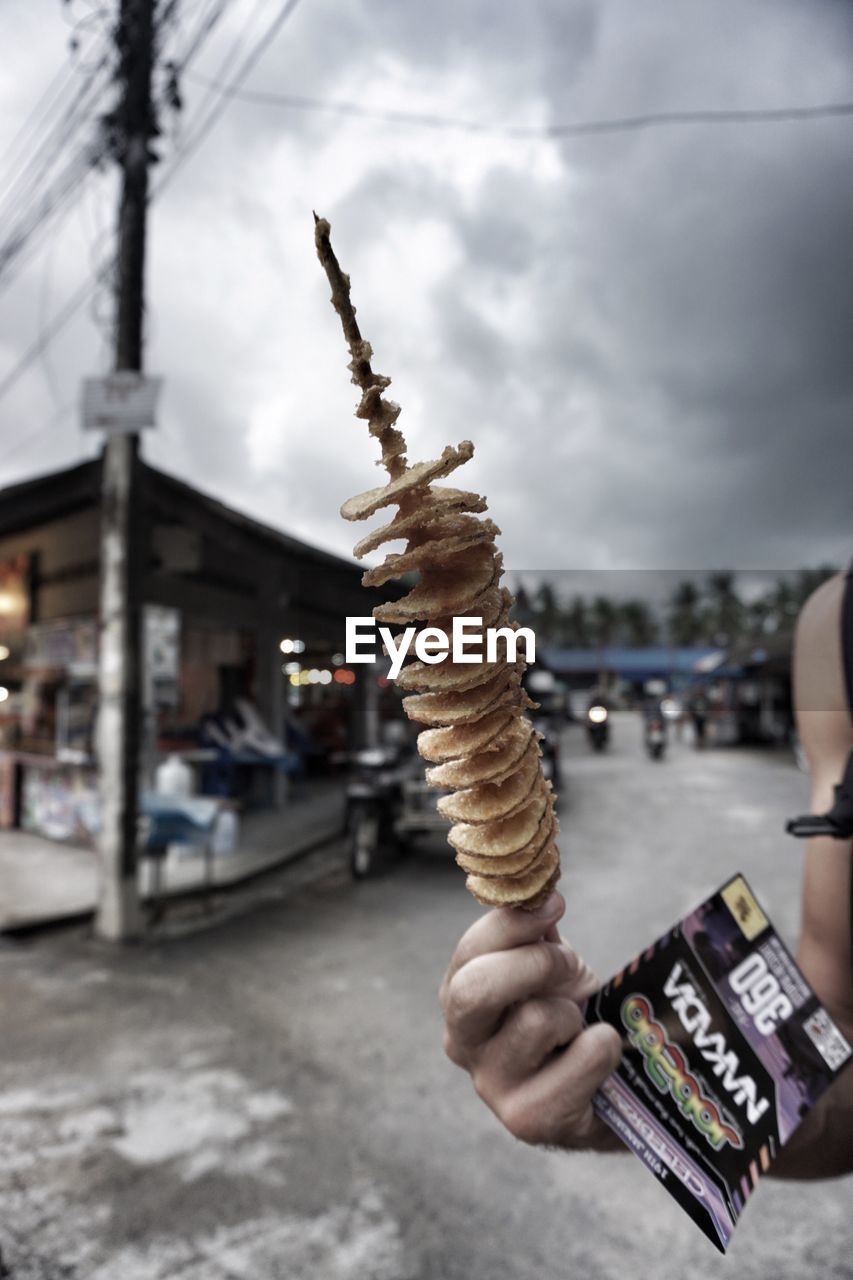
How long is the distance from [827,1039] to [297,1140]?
10.5ft

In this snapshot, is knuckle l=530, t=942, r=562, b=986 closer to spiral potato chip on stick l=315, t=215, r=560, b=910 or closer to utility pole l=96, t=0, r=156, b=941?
spiral potato chip on stick l=315, t=215, r=560, b=910

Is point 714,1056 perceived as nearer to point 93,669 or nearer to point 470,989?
point 470,989

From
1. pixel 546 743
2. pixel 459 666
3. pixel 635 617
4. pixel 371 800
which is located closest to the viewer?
pixel 459 666

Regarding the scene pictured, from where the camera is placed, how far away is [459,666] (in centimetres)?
63

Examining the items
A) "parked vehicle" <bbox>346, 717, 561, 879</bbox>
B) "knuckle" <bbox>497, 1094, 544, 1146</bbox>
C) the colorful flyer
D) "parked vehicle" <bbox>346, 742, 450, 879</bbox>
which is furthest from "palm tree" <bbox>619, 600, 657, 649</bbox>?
"parked vehicle" <bbox>346, 742, 450, 879</bbox>

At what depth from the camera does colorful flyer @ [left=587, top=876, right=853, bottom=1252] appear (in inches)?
30.8

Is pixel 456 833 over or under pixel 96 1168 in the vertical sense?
over

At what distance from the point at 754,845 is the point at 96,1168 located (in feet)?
26.2

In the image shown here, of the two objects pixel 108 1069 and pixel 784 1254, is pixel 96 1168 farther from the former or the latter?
pixel 784 1254

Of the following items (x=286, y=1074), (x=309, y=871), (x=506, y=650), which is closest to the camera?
(x=506, y=650)

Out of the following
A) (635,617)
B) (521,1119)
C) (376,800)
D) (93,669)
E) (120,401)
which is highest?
(120,401)

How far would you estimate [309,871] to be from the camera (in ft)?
28.3

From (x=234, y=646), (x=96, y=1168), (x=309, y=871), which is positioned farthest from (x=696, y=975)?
(x=234, y=646)

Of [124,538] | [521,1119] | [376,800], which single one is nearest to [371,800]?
[376,800]
